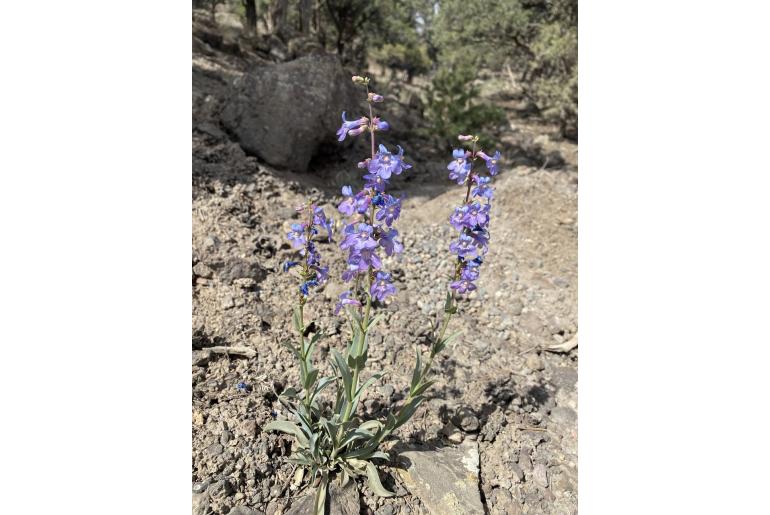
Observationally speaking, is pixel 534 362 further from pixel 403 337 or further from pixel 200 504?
pixel 200 504

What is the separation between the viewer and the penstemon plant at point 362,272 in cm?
214

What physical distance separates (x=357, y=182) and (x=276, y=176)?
116 centimetres

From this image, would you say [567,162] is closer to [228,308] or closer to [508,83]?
[228,308]

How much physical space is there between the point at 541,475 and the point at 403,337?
1.45m

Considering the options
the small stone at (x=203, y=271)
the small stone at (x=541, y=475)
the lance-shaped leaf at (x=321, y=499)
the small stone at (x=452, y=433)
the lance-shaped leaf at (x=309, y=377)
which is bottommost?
the small stone at (x=541, y=475)

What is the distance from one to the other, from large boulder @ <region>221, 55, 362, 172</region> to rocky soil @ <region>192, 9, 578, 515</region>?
0.69ft

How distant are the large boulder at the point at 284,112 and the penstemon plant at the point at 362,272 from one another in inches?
162

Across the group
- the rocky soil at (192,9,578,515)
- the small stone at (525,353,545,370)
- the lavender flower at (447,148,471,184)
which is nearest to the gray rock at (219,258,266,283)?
the rocky soil at (192,9,578,515)

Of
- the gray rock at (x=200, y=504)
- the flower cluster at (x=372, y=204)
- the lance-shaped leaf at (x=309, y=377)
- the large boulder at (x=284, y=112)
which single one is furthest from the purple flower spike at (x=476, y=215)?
the large boulder at (x=284, y=112)

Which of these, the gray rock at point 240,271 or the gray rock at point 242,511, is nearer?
the gray rock at point 242,511

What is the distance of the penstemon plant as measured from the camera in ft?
7.02

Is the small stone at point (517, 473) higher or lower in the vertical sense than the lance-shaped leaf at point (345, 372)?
lower

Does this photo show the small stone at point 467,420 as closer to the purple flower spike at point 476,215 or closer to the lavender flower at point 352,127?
the purple flower spike at point 476,215

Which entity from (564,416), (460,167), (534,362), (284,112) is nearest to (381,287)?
(460,167)
